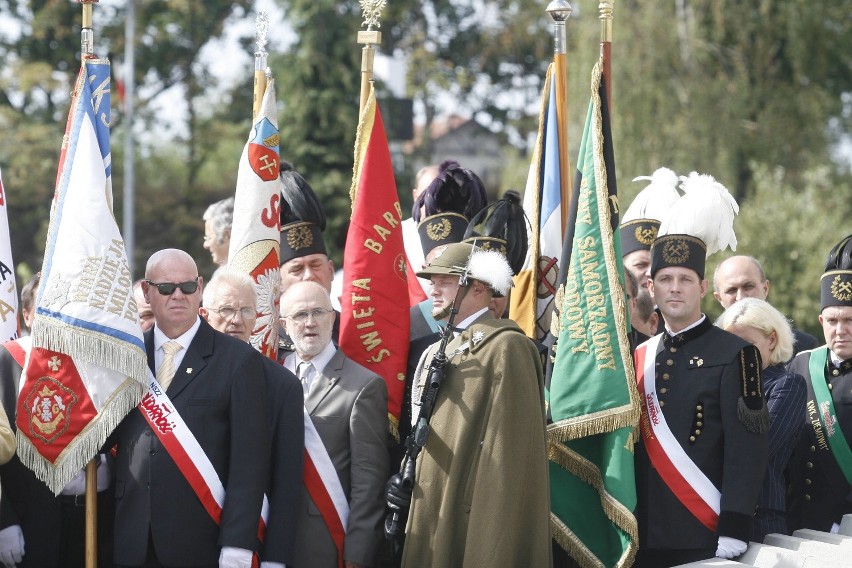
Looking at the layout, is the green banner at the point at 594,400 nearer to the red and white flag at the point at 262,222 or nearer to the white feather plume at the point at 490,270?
the white feather plume at the point at 490,270

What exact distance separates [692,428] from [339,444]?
1.50 meters

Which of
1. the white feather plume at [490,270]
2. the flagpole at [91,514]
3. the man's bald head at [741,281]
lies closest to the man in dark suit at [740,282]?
the man's bald head at [741,281]

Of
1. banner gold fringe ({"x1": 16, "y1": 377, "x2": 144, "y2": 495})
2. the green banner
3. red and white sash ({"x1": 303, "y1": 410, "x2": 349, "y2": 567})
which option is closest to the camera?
banner gold fringe ({"x1": 16, "y1": 377, "x2": 144, "y2": 495})

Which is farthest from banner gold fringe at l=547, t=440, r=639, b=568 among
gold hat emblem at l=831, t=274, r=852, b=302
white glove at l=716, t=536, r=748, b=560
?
gold hat emblem at l=831, t=274, r=852, b=302

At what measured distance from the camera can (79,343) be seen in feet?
17.4

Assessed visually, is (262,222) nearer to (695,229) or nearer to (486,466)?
(486,466)

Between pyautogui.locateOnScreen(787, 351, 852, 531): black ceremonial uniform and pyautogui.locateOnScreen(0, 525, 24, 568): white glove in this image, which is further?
pyautogui.locateOnScreen(787, 351, 852, 531): black ceremonial uniform

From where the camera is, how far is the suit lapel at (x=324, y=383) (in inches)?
218

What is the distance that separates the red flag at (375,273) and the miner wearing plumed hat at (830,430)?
79.4 inches

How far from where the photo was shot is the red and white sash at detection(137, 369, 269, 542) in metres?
5.13

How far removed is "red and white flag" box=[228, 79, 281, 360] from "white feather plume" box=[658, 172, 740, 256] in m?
1.88

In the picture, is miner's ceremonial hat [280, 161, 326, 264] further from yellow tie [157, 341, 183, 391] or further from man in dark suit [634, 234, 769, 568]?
man in dark suit [634, 234, 769, 568]

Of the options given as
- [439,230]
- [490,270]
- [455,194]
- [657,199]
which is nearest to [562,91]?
[657,199]

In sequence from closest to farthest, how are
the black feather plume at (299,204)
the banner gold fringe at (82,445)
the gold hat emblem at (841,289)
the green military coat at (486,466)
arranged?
the green military coat at (486,466) < the banner gold fringe at (82,445) < the gold hat emblem at (841,289) < the black feather plume at (299,204)
